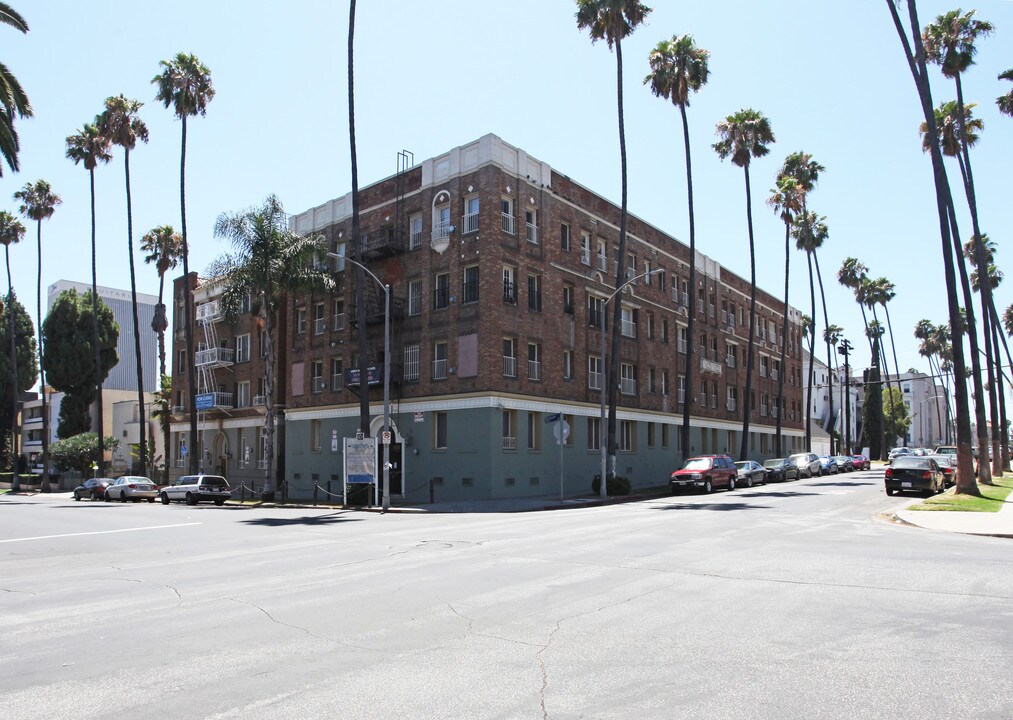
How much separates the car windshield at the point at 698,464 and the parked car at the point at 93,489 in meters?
31.7

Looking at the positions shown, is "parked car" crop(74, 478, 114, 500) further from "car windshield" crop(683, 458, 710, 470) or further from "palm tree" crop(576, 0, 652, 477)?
"car windshield" crop(683, 458, 710, 470)

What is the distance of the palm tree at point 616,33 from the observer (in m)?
35.1

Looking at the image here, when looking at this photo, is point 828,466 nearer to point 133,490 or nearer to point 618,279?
point 618,279

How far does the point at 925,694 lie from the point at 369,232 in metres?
36.7

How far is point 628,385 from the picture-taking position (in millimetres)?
42969

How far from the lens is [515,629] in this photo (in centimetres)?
760

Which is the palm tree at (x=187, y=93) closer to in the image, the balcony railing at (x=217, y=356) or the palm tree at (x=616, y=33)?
the balcony railing at (x=217, y=356)

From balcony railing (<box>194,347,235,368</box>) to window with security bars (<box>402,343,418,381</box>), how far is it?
683 inches

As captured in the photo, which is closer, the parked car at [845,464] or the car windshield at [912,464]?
the car windshield at [912,464]

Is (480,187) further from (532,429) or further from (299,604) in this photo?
(299,604)

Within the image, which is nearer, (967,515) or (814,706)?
(814,706)

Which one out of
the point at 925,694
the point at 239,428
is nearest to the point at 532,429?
the point at 239,428

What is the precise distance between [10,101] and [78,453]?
44.5m

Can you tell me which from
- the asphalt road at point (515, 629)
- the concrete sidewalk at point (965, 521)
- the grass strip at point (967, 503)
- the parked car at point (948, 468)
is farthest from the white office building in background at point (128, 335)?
the concrete sidewalk at point (965, 521)
